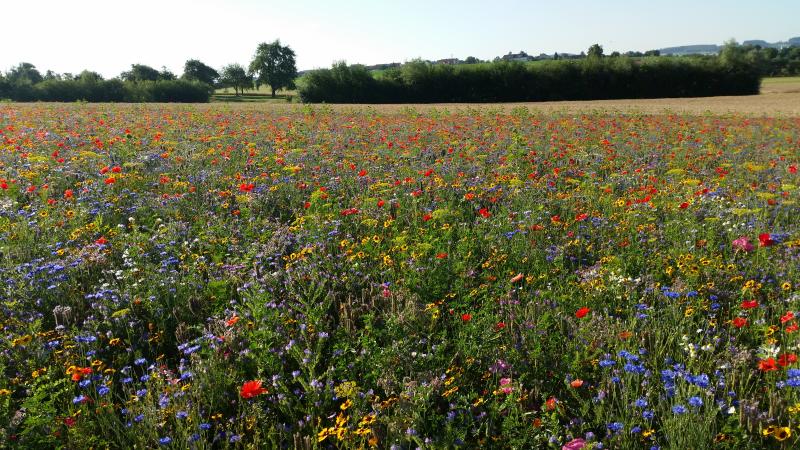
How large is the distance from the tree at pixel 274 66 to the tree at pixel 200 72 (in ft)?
81.1

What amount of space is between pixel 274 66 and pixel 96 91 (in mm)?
34023

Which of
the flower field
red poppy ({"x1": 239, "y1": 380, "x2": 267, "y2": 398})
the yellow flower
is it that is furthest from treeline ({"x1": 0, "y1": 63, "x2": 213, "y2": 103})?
the yellow flower

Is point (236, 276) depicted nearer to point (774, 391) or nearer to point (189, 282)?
point (189, 282)

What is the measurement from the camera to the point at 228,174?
8.12 meters

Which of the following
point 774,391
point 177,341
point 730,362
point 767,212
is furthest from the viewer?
point 767,212

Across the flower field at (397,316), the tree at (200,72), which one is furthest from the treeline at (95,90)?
the flower field at (397,316)

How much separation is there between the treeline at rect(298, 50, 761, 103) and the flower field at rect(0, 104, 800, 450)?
48859mm

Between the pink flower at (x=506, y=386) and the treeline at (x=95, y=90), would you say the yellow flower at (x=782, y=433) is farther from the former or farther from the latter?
the treeline at (x=95, y=90)

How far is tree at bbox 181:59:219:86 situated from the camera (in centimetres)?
11001

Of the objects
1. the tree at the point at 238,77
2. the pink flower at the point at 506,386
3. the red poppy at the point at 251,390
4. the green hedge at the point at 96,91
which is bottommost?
the pink flower at the point at 506,386

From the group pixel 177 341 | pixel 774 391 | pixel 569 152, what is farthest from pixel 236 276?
pixel 569 152

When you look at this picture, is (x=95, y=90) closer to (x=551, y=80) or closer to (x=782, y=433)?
(x=551, y=80)

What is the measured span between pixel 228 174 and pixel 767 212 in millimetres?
7263

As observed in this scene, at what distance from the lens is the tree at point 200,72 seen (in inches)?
4331
